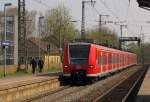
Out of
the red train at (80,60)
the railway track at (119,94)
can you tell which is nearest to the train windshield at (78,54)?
the red train at (80,60)

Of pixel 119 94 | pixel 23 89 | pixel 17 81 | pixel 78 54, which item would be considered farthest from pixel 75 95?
pixel 17 81

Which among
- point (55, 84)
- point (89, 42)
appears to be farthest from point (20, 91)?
point (89, 42)

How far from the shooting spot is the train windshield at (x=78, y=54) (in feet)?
113

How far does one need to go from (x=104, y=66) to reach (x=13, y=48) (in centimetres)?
3197

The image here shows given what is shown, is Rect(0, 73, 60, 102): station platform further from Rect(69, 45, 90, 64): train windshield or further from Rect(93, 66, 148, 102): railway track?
Rect(93, 66, 148, 102): railway track

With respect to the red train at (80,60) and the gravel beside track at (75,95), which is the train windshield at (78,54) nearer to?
the red train at (80,60)

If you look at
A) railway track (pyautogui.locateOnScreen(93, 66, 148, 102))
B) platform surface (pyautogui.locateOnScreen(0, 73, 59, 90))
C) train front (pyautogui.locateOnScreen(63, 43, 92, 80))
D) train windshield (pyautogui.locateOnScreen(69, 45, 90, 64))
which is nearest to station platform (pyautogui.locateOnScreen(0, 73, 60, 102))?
platform surface (pyautogui.locateOnScreen(0, 73, 59, 90))

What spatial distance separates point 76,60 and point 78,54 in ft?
1.38

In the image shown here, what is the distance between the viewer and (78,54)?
34.4 meters

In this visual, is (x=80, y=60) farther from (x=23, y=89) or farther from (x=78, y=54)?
(x=23, y=89)

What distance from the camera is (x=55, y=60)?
75.4 metres

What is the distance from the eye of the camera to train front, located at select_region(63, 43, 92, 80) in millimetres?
34188

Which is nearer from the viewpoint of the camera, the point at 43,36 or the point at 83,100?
the point at 83,100

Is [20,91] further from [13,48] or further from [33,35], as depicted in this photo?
[33,35]
